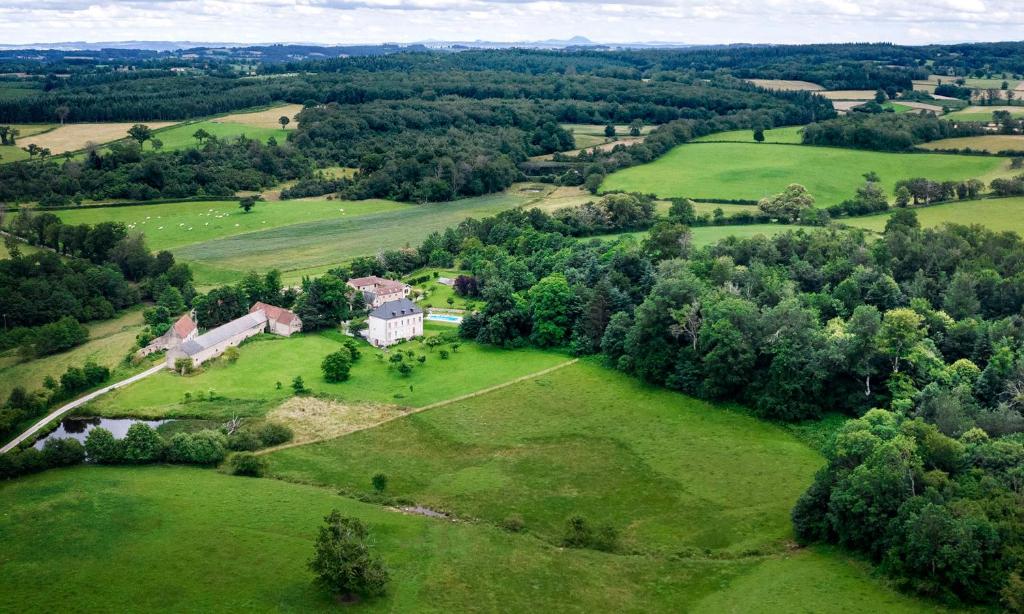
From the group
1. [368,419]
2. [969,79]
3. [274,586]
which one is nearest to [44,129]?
[368,419]

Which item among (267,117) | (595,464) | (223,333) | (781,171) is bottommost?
(595,464)

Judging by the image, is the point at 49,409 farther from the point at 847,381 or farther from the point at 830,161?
the point at 830,161

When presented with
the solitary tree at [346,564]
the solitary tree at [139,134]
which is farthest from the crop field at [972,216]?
the solitary tree at [139,134]

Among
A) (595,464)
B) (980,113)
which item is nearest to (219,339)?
(595,464)

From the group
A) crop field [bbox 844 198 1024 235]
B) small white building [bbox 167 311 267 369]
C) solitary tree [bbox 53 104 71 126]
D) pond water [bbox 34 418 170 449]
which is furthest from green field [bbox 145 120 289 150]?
crop field [bbox 844 198 1024 235]

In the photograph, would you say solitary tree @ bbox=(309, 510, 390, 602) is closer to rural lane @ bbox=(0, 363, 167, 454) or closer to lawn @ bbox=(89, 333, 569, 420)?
lawn @ bbox=(89, 333, 569, 420)

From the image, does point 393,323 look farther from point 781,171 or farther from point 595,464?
point 781,171

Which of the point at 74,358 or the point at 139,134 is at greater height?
the point at 139,134
